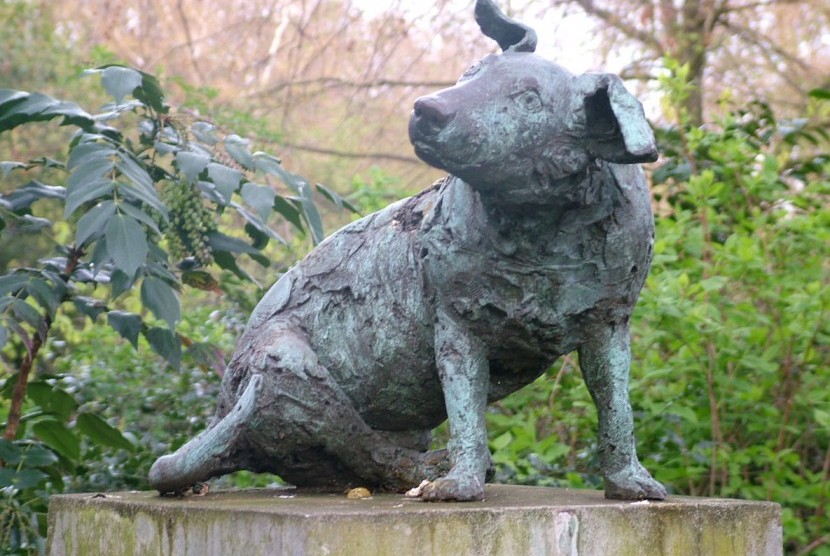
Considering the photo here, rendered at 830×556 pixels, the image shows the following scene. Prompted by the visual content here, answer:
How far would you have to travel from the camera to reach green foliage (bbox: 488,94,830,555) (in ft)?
11.6

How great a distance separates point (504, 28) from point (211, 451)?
3.93ft

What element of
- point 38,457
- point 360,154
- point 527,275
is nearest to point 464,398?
point 527,275

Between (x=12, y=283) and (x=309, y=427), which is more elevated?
(x=12, y=283)

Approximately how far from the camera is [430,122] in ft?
6.61

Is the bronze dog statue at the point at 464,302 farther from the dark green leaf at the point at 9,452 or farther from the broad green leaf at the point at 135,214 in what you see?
the dark green leaf at the point at 9,452

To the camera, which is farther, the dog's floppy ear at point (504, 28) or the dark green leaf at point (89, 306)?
the dark green leaf at point (89, 306)

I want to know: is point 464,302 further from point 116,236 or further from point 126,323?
point 126,323

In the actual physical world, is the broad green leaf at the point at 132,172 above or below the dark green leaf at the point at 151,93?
below

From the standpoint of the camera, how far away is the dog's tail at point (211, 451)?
100 inches

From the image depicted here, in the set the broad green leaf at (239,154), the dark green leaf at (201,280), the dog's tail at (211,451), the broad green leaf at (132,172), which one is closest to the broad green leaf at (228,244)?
the dark green leaf at (201,280)

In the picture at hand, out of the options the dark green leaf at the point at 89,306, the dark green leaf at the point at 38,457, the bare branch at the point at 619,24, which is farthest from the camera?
the bare branch at the point at 619,24

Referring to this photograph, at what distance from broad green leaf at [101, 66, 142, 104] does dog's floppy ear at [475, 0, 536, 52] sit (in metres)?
1.29

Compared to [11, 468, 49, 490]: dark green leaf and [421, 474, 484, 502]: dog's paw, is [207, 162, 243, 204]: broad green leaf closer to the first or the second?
[11, 468, 49, 490]: dark green leaf

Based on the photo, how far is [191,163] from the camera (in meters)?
3.06
